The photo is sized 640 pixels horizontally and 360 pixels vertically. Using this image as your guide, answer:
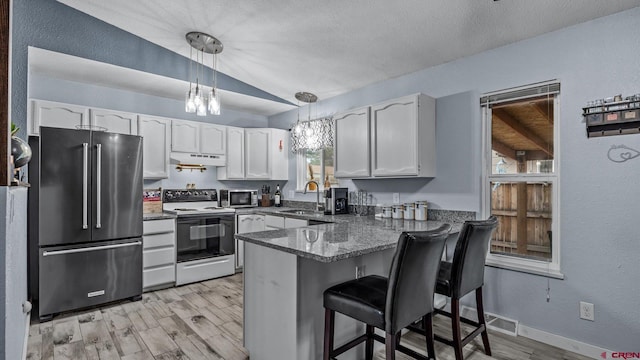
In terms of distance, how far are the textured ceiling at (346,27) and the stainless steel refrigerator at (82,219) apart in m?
1.29

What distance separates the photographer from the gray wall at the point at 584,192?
217 cm

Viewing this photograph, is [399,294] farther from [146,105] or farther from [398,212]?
[146,105]

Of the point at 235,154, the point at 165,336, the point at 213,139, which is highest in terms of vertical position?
the point at 213,139

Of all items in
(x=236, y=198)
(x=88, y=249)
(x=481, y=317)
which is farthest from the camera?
(x=236, y=198)

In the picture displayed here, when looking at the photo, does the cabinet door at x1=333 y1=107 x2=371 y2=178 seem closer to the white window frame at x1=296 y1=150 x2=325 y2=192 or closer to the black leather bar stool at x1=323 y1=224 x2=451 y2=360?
the white window frame at x1=296 y1=150 x2=325 y2=192

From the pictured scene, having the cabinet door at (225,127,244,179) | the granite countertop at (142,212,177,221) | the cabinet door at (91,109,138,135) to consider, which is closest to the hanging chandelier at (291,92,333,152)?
the cabinet door at (225,127,244,179)

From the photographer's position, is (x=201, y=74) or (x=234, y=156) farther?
(x=234, y=156)

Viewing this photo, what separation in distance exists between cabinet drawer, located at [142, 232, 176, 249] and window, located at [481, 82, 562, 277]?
11.3 feet

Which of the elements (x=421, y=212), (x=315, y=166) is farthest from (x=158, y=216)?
(x=421, y=212)

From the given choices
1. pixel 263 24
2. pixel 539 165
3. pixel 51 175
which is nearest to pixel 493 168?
pixel 539 165

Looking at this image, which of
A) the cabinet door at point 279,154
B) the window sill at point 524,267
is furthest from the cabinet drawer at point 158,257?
the window sill at point 524,267

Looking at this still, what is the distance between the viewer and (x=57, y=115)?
337 cm

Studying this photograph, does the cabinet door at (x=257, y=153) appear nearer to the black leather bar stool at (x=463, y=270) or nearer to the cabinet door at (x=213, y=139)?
the cabinet door at (x=213, y=139)

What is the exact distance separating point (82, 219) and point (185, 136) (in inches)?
62.8
